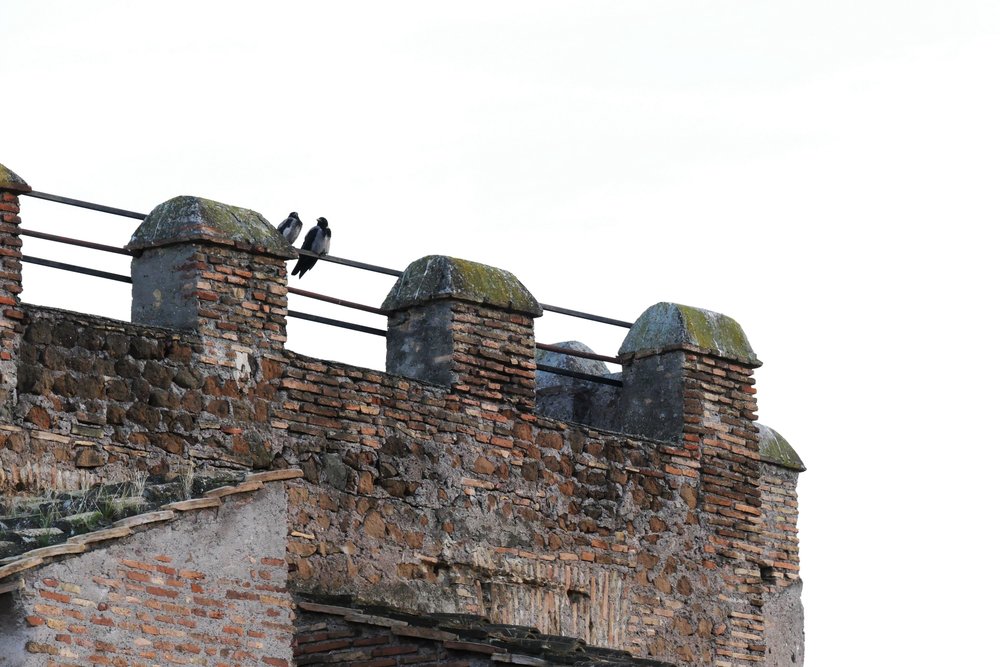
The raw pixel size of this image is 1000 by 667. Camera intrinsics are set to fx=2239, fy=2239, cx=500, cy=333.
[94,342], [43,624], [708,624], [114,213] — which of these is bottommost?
[43,624]

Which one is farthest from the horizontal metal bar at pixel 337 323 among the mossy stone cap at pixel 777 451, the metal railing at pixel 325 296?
the mossy stone cap at pixel 777 451

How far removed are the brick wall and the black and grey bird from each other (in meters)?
2.49

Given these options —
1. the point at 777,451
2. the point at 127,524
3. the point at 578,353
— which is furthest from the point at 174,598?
the point at 777,451

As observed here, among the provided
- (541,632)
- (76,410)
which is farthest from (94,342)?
(541,632)

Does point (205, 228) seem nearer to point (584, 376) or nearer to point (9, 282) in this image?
point (9, 282)

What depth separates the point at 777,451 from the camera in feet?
54.2

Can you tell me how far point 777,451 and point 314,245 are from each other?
16.5 feet

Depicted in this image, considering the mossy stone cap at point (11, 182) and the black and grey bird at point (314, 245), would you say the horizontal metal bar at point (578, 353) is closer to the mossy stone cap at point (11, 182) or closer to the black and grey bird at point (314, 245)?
the black and grey bird at point (314, 245)

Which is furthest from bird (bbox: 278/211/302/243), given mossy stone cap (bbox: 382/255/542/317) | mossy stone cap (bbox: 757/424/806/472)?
mossy stone cap (bbox: 757/424/806/472)

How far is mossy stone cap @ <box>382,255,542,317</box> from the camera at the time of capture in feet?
42.3

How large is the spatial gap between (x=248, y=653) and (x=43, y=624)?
1.19 metres

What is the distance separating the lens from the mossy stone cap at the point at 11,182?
37.0ft

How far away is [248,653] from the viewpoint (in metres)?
10.2

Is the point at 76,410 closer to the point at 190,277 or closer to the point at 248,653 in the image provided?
the point at 190,277
